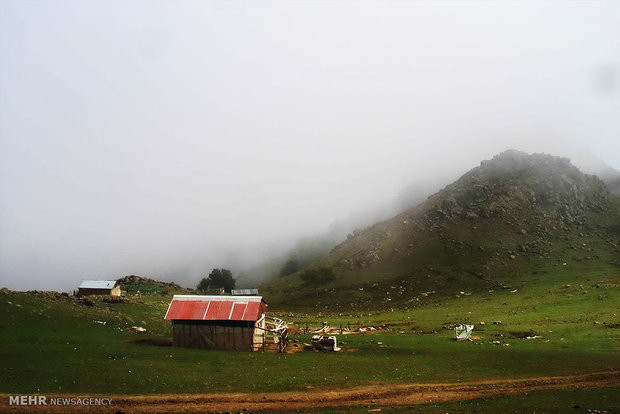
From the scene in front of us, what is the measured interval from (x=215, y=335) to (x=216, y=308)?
3.28m

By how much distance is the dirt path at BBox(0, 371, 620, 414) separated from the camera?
25.8 meters

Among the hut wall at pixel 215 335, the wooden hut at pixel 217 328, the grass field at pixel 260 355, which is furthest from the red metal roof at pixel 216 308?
the grass field at pixel 260 355

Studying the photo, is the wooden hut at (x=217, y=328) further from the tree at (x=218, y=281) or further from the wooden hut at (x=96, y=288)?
the tree at (x=218, y=281)

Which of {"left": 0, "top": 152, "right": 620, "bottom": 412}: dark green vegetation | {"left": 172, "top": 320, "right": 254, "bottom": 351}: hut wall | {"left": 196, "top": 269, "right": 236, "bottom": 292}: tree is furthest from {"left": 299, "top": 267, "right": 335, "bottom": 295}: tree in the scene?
{"left": 172, "top": 320, "right": 254, "bottom": 351}: hut wall

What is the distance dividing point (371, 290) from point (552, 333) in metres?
85.8

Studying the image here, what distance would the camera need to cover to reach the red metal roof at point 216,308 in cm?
5009

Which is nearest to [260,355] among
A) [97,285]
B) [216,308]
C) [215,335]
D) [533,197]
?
[215,335]

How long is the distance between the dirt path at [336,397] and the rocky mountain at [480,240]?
306 feet

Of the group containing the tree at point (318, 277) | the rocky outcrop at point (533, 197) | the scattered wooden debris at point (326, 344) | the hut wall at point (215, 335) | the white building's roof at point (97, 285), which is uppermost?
the rocky outcrop at point (533, 197)

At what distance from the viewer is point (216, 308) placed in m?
51.5

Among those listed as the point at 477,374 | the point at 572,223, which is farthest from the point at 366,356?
the point at 572,223

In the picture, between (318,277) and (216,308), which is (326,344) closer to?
(216,308)

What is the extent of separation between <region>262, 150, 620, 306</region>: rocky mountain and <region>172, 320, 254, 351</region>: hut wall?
84998mm

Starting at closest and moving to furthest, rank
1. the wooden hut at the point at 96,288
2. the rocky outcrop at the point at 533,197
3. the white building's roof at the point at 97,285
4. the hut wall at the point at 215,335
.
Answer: the hut wall at the point at 215,335 → the wooden hut at the point at 96,288 → the white building's roof at the point at 97,285 → the rocky outcrop at the point at 533,197
